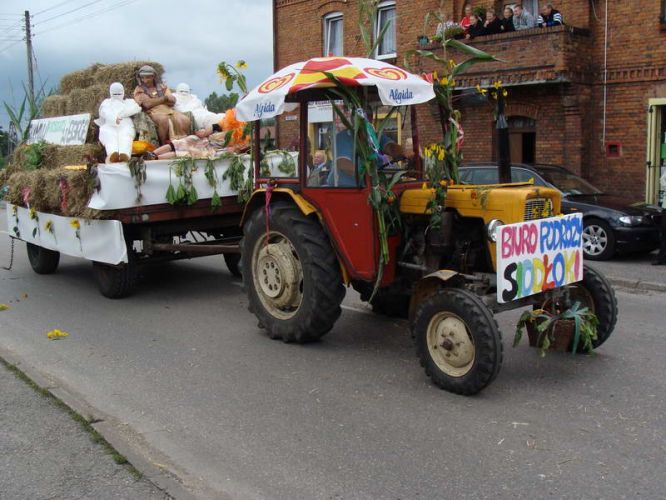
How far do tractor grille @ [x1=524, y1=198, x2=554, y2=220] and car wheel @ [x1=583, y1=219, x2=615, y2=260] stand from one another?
253 inches

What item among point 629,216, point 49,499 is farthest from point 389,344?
point 629,216

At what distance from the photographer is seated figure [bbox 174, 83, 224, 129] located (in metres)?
9.80

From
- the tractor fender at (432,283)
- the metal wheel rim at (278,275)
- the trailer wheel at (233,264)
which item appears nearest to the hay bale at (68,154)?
the trailer wheel at (233,264)

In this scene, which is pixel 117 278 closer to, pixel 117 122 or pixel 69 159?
pixel 69 159

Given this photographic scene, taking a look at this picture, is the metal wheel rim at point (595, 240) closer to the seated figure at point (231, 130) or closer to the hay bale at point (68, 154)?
the seated figure at point (231, 130)

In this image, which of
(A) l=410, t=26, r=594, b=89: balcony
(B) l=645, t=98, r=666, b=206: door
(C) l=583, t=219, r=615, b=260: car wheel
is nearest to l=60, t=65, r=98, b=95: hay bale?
(A) l=410, t=26, r=594, b=89: balcony

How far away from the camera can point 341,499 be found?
3.76 metres

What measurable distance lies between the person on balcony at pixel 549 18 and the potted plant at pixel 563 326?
10.8 m

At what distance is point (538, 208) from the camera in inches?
215

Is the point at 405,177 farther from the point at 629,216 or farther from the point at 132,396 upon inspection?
the point at 629,216

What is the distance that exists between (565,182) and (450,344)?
8080 millimetres

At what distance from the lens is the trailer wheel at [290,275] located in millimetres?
6211

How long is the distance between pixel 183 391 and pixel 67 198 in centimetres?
418

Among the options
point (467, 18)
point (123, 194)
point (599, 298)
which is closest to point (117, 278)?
point (123, 194)
